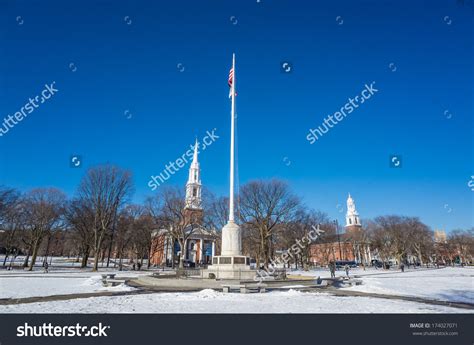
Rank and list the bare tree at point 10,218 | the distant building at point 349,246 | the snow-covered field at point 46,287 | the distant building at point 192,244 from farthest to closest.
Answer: the distant building at point 349,246
the distant building at point 192,244
the bare tree at point 10,218
the snow-covered field at point 46,287

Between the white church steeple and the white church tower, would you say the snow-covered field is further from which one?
the white church steeple

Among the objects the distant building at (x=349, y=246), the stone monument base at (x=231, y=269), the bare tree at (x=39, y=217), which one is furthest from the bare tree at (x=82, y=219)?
the distant building at (x=349, y=246)

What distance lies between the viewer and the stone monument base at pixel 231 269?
2161 cm

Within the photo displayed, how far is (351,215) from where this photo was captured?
113812 millimetres

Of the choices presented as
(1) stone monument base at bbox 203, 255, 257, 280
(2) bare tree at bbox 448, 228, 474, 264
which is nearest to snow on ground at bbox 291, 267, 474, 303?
(1) stone monument base at bbox 203, 255, 257, 280

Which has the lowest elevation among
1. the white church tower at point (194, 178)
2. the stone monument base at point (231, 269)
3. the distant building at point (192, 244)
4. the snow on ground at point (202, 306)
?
the snow on ground at point (202, 306)

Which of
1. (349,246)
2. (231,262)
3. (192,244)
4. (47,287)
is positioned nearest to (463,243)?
(349,246)

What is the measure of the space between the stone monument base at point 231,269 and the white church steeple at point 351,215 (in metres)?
98.3

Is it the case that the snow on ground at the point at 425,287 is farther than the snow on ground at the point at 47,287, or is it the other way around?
the snow on ground at the point at 425,287

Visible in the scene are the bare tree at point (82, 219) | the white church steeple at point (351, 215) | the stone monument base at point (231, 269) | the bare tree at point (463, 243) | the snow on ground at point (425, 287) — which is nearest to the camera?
the snow on ground at point (425, 287)

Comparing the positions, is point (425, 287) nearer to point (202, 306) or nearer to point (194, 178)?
point (202, 306)

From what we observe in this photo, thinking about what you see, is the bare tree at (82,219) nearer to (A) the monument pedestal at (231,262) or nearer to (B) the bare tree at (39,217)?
(B) the bare tree at (39,217)
